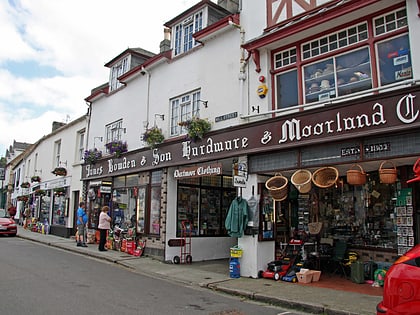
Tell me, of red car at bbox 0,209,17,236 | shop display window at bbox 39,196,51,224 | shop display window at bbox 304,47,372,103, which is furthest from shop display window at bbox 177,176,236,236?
shop display window at bbox 39,196,51,224

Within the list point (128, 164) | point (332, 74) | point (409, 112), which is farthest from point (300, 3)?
point (128, 164)

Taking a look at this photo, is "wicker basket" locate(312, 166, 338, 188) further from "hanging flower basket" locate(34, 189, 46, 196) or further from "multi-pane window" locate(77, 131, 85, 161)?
"hanging flower basket" locate(34, 189, 46, 196)

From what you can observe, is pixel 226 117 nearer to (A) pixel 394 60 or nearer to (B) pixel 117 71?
(A) pixel 394 60

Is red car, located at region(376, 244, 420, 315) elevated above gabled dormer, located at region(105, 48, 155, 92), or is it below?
below

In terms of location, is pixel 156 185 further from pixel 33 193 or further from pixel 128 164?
pixel 33 193

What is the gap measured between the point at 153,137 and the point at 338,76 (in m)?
7.14

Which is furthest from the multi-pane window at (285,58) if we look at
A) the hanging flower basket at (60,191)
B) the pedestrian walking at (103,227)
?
the hanging flower basket at (60,191)

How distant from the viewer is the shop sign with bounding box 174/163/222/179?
38.3 ft

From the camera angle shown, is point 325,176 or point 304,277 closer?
point 325,176

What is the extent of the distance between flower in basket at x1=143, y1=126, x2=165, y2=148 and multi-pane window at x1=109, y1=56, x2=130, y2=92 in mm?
4700

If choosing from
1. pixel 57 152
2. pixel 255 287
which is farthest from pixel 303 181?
pixel 57 152

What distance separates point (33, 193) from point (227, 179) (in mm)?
18191

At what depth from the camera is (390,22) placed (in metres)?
8.73

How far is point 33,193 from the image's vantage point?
2747 cm
